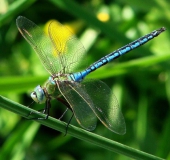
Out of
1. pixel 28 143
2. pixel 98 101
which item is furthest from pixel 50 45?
pixel 28 143

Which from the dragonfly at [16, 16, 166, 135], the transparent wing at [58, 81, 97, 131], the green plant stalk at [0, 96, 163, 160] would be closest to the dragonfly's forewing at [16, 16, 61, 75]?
the dragonfly at [16, 16, 166, 135]

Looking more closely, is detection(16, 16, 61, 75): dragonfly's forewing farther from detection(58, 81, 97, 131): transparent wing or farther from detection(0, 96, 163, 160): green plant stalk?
detection(0, 96, 163, 160): green plant stalk

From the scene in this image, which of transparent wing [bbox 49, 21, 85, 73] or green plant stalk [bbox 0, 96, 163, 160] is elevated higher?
green plant stalk [bbox 0, 96, 163, 160]

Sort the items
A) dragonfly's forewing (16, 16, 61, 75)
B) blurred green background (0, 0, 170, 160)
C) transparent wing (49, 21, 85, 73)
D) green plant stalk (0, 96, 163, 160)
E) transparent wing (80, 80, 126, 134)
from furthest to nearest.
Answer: blurred green background (0, 0, 170, 160), transparent wing (49, 21, 85, 73), dragonfly's forewing (16, 16, 61, 75), transparent wing (80, 80, 126, 134), green plant stalk (0, 96, 163, 160)

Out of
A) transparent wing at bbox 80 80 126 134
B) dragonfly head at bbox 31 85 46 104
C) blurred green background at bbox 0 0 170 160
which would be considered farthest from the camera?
blurred green background at bbox 0 0 170 160

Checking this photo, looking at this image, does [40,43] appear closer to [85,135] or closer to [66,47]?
[66,47]

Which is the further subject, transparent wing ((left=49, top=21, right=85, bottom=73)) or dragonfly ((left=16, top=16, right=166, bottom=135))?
transparent wing ((left=49, top=21, right=85, bottom=73))

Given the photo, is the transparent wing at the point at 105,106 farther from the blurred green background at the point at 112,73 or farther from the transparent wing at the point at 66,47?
the blurred green background at the point at 112,73
